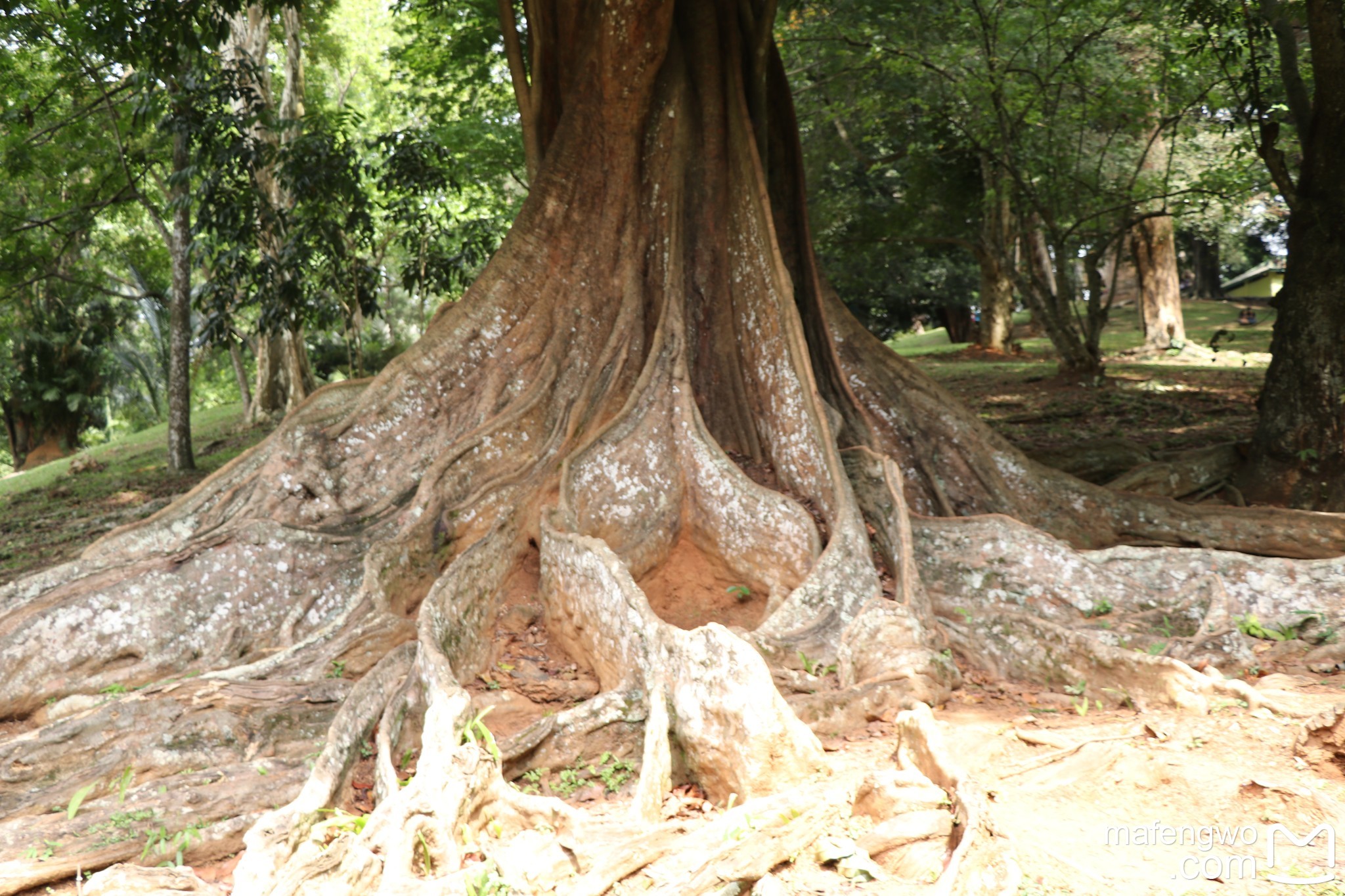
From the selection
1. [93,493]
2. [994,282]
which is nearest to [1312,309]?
[994,282]

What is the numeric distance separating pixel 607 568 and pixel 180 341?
895 cm

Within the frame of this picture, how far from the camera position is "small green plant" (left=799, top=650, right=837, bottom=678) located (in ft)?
14.1

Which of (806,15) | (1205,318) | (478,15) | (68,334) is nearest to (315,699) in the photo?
(478,15)

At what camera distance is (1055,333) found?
12.9 m

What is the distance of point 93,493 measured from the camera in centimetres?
1139

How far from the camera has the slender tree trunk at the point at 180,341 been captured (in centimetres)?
1136

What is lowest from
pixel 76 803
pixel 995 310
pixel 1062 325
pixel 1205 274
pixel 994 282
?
pixel 76 803

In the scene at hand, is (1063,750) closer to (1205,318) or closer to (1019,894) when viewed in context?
(1019,894)

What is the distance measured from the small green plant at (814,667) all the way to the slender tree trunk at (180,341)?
9.41 m

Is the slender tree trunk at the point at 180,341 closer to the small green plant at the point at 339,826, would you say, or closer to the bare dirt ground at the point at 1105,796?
the bare dirt ground at the point at 1105,796

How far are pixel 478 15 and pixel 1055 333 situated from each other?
27.8 feet

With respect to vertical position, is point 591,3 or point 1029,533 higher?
point 591,3

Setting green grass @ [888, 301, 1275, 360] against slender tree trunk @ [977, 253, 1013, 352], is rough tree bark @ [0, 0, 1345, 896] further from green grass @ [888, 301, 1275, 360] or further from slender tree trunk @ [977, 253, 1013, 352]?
slender tree trunk @ [977, 253, 1013, 352]

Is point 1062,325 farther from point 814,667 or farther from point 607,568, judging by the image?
point 607,568
